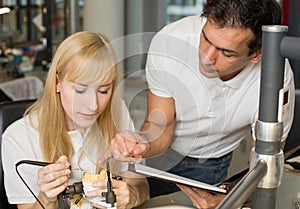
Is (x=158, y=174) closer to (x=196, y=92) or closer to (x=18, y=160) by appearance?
(x=196, y=92)

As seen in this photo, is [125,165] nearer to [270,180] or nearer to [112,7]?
[270,180]

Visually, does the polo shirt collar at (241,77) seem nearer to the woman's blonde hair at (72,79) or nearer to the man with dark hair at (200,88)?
the man with dark hair at (200,88)

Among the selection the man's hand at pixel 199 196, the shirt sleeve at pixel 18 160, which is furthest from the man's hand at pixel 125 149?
the shirt sleeve at pixel 18 160

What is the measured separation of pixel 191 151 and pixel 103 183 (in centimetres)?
29

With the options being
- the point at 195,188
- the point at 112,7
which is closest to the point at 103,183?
the point at 195,188

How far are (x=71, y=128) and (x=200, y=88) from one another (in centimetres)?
42

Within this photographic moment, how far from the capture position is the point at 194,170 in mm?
1298

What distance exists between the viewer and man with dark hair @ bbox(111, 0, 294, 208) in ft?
3.33

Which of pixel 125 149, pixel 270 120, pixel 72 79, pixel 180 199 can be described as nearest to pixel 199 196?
pixel 180 199

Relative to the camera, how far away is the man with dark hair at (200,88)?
101cm

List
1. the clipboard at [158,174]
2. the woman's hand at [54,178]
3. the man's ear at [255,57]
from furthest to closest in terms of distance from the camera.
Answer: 1. the man's ear at [255,57]
2. the woman's hand at [54,178]
3. the clipboard at [158,174]

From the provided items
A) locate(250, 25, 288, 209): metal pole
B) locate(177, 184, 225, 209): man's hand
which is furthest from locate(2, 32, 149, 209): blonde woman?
locate(250, 25, 288, 209): metal pole

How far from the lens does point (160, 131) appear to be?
1.20 m

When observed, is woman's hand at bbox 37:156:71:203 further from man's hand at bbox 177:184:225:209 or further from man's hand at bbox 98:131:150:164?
man's hand at bbox 177:184:225:209
